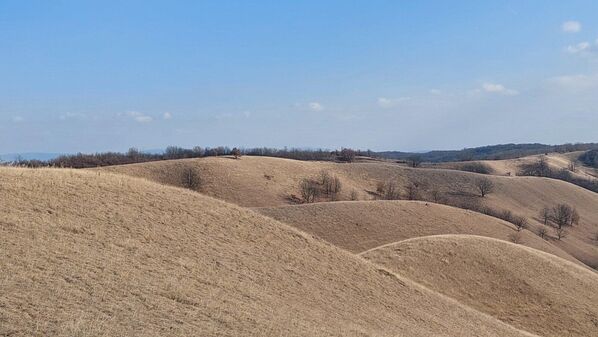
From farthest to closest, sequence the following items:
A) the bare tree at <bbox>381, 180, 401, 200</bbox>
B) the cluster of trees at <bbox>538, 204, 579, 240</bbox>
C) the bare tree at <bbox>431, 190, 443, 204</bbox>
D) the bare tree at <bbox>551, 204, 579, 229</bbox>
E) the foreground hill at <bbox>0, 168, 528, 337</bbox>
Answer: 1. the bare tree at <bbox>431, 190, 443, 204</bbox>
2. the bare tree at <bbox>551, 204, 579, 229</bbox>
3. the bare tree at <bbox>381, 180, 401, 200</bbox>
4. the cluster of trees at <bbox>538, 204, 579, 240</bbox>
5. the foreground hill at <bbox>0, 168, 528, 337</bbox>

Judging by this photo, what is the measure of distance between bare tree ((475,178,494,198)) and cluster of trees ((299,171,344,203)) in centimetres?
3019

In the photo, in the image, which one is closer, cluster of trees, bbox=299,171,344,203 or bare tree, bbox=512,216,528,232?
bare tree, bbox=512,216,528,232

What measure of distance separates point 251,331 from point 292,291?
6.49 m

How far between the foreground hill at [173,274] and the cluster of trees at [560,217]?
78.1 meters

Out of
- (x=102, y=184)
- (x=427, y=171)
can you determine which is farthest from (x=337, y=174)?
(x=102, y=184)

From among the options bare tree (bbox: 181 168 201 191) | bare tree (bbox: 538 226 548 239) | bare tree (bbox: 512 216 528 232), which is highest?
bare tree (bbox: 181 168 201 191)

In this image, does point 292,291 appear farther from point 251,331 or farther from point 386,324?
point 251,331

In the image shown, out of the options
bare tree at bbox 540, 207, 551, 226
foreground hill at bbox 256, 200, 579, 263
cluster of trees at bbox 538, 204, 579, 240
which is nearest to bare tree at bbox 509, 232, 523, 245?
foreground hill at bbox 256, 200, 579, 263

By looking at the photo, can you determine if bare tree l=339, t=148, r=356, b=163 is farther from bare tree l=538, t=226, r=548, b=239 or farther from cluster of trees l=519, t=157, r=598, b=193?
bare tree l=538, t=226, r=548, b=239

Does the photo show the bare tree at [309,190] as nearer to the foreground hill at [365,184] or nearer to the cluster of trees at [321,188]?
the cluster of trees at [321,188]

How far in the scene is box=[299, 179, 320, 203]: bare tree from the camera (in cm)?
8571

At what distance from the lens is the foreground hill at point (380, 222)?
49.4 m

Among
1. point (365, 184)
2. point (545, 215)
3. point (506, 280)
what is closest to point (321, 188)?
point (365, 184)

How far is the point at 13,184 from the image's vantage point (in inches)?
830
